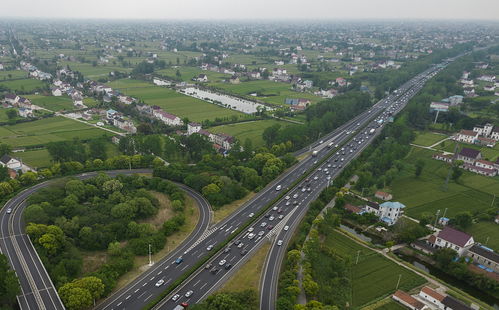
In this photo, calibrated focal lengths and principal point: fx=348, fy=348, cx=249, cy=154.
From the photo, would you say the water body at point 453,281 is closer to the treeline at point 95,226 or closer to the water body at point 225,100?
the treeline at point 95,226

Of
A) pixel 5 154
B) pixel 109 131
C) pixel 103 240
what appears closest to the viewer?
pixel 103 240

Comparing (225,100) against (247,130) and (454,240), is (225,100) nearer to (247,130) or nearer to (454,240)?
(247,130)

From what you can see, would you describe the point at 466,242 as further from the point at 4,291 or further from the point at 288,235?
the point at 4,291

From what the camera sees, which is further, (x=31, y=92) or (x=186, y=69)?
(x=186, y=69)

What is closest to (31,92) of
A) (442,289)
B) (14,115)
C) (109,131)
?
(14,115)

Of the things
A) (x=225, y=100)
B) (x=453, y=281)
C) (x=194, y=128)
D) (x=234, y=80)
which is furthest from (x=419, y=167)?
(x=234, y=80)

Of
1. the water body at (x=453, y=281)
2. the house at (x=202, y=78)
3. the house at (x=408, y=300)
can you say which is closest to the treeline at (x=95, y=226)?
the house at (x=408, y=300)
